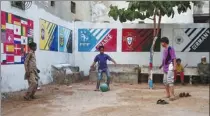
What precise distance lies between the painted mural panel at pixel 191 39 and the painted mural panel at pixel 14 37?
707cm

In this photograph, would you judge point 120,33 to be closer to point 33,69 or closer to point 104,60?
point 104,60

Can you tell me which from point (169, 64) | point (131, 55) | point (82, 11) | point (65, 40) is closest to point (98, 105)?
point (169, 64)

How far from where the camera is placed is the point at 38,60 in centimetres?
1167

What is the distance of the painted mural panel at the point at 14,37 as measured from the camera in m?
9.19

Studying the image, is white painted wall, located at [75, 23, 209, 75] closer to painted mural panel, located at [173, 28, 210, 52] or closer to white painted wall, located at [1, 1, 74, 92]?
painted mural panel, located at [173, 28, 210, 52]

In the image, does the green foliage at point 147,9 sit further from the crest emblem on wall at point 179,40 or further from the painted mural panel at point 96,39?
the crest emblem on wall at point 179,40

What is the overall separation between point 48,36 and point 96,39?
11.4ft

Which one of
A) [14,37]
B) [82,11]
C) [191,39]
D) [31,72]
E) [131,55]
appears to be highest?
[82,11]

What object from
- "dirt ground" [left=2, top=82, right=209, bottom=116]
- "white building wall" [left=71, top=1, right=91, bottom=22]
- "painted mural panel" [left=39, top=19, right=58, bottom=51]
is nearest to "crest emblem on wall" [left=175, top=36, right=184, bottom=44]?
"white building wall" [left=71, top=1, right=91, bottom=22]

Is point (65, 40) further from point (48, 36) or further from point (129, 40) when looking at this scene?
point (129, 40)

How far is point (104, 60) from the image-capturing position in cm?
1088

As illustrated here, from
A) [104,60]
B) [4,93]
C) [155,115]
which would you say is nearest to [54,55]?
[104,60]

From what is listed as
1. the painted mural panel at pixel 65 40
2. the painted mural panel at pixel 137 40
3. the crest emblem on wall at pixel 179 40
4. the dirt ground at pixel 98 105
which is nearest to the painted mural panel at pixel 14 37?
the dirt ground at pixel 98 105

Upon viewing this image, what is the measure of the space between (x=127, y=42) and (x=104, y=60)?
4.68 metres
